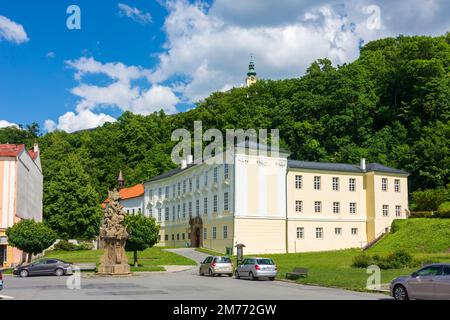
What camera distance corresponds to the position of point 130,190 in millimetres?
92812

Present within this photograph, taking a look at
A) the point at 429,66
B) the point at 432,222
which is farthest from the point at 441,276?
the point at 429,66

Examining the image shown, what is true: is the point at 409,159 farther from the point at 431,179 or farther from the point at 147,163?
the point at 147,163

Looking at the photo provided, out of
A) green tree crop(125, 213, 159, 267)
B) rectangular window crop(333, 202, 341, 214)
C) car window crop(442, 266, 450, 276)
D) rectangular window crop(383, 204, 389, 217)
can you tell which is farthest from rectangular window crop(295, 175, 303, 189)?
car window crop(442, 266, 450, 276)

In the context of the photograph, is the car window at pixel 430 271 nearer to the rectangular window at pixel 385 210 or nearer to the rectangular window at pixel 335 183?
the rectangular window at pixel 335 183

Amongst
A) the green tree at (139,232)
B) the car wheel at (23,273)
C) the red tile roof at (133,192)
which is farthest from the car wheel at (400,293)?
the red tile roof at (133,192)

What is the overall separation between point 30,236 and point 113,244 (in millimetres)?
13689

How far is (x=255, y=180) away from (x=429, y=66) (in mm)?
35530

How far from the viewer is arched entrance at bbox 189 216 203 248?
66375mm

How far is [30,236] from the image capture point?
1823 inches

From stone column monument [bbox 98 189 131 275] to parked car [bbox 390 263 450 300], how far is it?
19932 mm

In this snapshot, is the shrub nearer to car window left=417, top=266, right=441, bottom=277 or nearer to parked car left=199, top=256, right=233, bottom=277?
parked car left=199, top=256, right=233, bottom=277

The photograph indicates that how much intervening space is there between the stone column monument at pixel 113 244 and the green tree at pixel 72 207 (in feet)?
123

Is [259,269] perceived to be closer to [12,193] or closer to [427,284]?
[427,284]

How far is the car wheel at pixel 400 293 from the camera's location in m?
19.8
